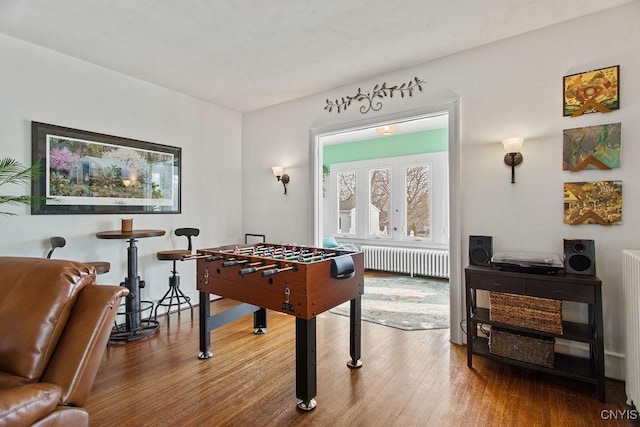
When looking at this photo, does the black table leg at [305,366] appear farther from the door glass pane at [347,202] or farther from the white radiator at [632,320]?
the door glass pane at [347,202]

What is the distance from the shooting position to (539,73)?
259cm

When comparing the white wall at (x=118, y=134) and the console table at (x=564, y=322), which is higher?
the white wall at (x=118, y=134)

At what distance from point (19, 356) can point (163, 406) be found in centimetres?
100

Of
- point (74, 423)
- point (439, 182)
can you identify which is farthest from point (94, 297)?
point (439, 182)

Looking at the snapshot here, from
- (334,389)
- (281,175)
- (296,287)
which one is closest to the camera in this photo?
(296,287)

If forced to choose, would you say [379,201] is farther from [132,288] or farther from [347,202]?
[132,288]

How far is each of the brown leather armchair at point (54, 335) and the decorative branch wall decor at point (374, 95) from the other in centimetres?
300


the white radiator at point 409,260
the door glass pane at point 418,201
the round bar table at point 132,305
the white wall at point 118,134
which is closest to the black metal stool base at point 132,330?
the round bar table at point 132,305

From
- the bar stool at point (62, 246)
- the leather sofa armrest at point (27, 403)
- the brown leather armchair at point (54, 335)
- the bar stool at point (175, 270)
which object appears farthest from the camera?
the bar stool at point (175, 270)

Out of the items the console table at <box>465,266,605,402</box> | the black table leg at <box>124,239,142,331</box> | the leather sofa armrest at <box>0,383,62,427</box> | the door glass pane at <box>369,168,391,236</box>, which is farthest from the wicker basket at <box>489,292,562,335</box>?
the door glass pane at <box>369,168,391,236</box>

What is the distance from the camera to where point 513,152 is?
8.68 feet

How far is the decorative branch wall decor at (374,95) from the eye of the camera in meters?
3.27

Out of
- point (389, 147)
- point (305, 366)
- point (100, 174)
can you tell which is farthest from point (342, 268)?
point (389, 147)

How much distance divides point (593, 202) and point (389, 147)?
4157mm
